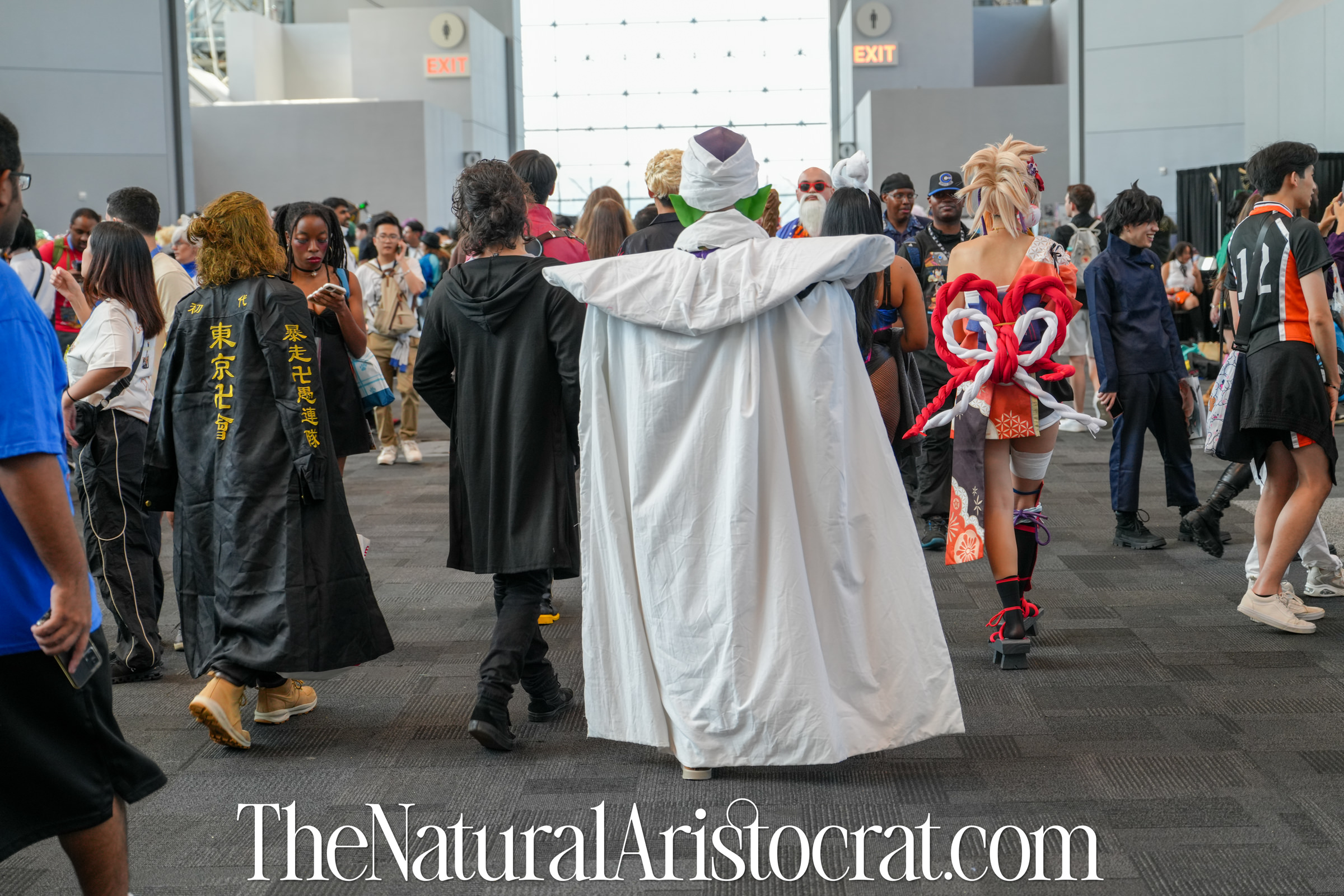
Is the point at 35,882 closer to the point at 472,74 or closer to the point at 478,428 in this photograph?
the point at 478,428

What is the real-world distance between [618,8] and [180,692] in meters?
24.0

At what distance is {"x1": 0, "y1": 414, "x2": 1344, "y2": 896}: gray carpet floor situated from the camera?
2334 millimetres

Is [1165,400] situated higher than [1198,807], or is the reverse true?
[1165,400]

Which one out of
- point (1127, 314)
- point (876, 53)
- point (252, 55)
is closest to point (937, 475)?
point (1127, 314)

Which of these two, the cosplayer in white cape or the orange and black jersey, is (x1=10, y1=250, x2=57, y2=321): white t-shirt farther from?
the orange and black jersey

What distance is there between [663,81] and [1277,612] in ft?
77.0

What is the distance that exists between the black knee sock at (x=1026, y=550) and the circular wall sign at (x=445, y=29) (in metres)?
18.8

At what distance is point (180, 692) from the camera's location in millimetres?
3564

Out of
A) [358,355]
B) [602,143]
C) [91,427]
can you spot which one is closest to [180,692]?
[91,427]

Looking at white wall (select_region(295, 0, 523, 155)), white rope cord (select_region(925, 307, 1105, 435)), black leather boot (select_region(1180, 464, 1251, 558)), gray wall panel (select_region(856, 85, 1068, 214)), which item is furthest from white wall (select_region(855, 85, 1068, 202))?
A: white rope cord (select_region(925, 307, 1105, 435))

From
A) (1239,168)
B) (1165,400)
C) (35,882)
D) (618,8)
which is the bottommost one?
(35,882)

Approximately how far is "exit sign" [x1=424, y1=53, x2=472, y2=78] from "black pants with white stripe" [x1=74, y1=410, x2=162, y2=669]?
59.7 ft
